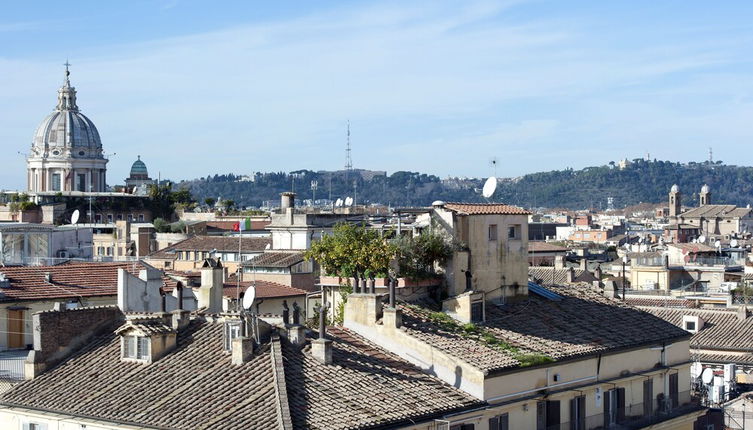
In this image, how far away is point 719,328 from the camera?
51062 millimetres

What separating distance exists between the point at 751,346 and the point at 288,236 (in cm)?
2339

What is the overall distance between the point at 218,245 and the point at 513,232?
132ft

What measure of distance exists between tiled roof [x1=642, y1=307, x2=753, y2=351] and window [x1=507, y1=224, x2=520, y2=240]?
17.0 meters

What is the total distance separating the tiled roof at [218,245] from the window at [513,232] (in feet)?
107

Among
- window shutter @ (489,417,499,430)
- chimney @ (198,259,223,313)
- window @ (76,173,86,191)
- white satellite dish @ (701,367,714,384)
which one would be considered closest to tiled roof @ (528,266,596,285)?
white satellite dish @ (701,367,714,384)

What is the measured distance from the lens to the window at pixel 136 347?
84.2 feet

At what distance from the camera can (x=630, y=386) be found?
106 ft

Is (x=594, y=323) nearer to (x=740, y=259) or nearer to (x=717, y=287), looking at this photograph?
(x=717, y=287)

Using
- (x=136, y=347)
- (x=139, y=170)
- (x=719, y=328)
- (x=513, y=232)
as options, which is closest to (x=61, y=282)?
(x=136, y=347)

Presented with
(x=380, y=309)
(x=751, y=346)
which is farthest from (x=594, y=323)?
(x=751, y=346)

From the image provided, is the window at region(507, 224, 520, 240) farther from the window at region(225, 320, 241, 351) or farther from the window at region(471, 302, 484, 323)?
the window at region(225, 320, 241, 351)

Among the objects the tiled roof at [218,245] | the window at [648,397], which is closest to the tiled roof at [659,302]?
the tiled roof at [218,245]

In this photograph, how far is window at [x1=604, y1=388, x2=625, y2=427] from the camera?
103ft

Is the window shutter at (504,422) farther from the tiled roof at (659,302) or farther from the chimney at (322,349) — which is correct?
the tiled roof at (659,302)
